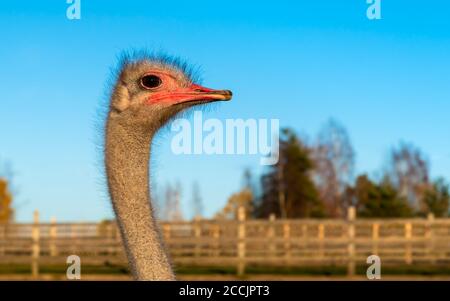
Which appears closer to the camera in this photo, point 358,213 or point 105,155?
point 105,155

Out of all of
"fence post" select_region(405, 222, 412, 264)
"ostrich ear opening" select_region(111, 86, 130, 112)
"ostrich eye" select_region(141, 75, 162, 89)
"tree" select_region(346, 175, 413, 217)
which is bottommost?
"fence post" select_region(405, 222, 412, 264)

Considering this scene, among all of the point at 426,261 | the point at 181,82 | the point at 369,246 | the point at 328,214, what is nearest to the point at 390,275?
the point at 369,246

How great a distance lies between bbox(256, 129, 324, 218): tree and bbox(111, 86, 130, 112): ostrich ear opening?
1317 inches

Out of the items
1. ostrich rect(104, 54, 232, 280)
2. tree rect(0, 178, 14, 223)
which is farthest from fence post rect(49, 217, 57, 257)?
tree rect(0, 178, 14, 223)

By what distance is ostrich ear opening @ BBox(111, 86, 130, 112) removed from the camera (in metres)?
3.50

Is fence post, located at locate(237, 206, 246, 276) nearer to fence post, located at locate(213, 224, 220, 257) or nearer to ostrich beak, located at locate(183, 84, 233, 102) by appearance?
fence post, located at locate(213, 224, 220, 257)

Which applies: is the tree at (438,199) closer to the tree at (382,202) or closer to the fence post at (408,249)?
the tree at (382,202)

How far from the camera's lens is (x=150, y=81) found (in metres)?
3.50

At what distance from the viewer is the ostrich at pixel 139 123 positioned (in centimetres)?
329

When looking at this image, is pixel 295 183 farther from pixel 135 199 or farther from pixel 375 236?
pixel 135 199

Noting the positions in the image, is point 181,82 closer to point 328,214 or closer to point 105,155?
point 105,155

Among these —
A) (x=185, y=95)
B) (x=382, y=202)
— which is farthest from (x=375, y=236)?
(x=382, y=202)
